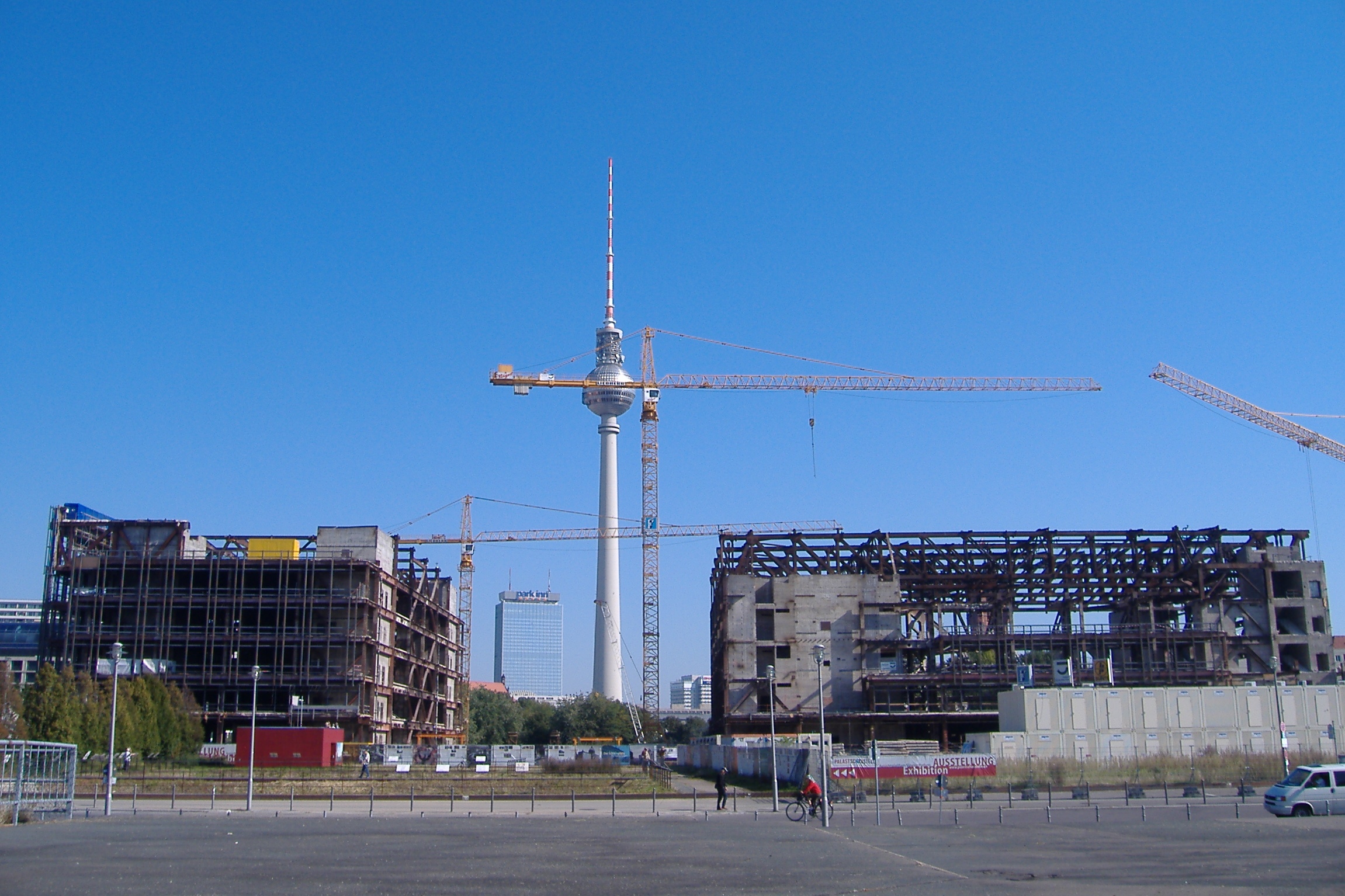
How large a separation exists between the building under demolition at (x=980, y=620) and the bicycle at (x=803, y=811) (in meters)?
52.2

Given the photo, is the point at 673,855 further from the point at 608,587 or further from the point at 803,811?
the point at 608,587

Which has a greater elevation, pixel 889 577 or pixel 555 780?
pixel 889 577

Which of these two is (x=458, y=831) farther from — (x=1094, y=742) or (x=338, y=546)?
(x=338, y=546)

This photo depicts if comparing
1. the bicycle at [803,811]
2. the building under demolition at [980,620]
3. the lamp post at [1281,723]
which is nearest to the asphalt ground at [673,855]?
the bicycle at [803,811]

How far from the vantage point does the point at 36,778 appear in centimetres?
3619

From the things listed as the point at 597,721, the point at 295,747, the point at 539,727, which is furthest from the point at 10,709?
the point at 539,727

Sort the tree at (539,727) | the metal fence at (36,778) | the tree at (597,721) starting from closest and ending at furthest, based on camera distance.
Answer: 1. the metal fence at (36,778)
2. the tree at (597,721)
3. the tree at (539,727)

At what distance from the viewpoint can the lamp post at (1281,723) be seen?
5422 centimetres

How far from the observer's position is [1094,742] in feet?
224

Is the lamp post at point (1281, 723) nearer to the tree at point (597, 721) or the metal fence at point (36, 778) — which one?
the metal fence at point (36, 778)

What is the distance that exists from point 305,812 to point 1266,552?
86656 mm

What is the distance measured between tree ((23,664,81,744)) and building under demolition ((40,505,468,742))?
27.2 meters

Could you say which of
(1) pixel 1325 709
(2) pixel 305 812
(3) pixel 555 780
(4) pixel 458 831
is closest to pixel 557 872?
(4) pixel 458 831

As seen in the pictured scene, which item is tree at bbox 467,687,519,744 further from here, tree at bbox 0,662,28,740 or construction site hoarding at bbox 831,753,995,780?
construction site hoarding at bbox 831,753,995,780
